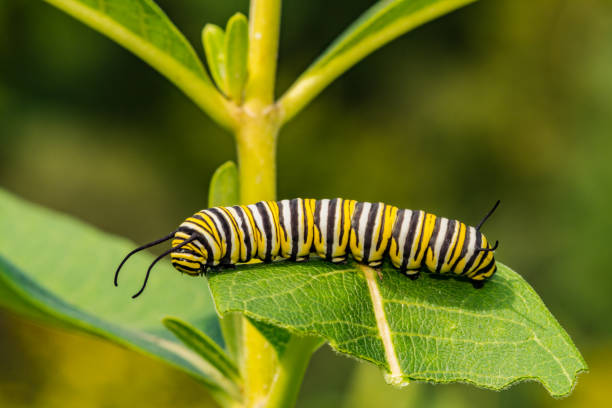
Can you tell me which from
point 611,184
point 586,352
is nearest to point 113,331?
point 586,352

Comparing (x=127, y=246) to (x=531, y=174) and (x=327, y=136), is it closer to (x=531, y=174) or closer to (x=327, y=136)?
(x=327, y=136)

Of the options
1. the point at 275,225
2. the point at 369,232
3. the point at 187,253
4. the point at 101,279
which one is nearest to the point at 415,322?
the point at 369,232

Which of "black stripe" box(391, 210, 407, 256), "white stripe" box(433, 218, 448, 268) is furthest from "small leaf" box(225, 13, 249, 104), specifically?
"white stripe" box(433, 218, 448, 268)

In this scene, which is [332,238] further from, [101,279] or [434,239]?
[101,279]

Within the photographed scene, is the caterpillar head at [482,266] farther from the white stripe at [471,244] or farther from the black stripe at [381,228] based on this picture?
the black stripe at [381,228]

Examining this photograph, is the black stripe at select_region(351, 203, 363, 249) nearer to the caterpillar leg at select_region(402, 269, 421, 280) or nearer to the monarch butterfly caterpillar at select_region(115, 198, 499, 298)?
the monarch butterfly caterpillar at select_region(115, 198, 499, 298)

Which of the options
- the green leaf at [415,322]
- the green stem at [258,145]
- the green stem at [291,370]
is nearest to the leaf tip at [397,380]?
the green leaf at [415,322]
